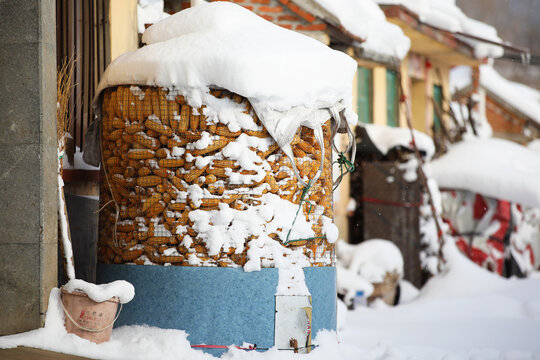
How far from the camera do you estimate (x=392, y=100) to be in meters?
14.1

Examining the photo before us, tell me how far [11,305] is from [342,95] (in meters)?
2.54

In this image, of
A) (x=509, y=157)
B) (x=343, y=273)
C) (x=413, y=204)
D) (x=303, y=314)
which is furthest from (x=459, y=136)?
(x=303, y=314)

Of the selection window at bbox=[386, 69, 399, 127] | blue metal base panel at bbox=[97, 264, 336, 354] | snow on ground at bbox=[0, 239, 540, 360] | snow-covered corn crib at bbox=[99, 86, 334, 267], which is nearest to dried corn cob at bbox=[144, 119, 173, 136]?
snow-covered corn crib at bbox=[99, 86, 334, 267]

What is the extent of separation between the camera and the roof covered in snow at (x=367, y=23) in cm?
965

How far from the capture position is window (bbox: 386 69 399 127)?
13891mm

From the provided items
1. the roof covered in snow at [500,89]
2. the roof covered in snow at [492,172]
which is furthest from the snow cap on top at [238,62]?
the roof covered in snow at [500,89]

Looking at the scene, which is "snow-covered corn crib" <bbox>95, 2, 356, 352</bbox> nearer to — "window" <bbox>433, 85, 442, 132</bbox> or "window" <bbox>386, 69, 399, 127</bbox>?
"window" <bbox>386, 69, 399, 127</bbox>

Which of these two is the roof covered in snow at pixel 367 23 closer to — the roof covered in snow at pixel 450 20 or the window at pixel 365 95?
the roof covered in snow at pixel 450 20

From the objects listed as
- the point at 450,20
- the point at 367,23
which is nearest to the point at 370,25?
the point at 367,23

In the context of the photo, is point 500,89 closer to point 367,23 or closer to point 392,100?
point 392,100

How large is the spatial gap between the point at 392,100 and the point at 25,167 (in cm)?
1008

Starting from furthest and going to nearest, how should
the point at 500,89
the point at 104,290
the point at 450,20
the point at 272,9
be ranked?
the point at 500,89 < the point at 450,20 < the point at 272,9 < the point at 104,290

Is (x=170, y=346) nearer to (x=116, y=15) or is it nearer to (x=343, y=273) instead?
(x=116, y=15)

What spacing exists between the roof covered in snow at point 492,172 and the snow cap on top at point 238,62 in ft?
24.4
